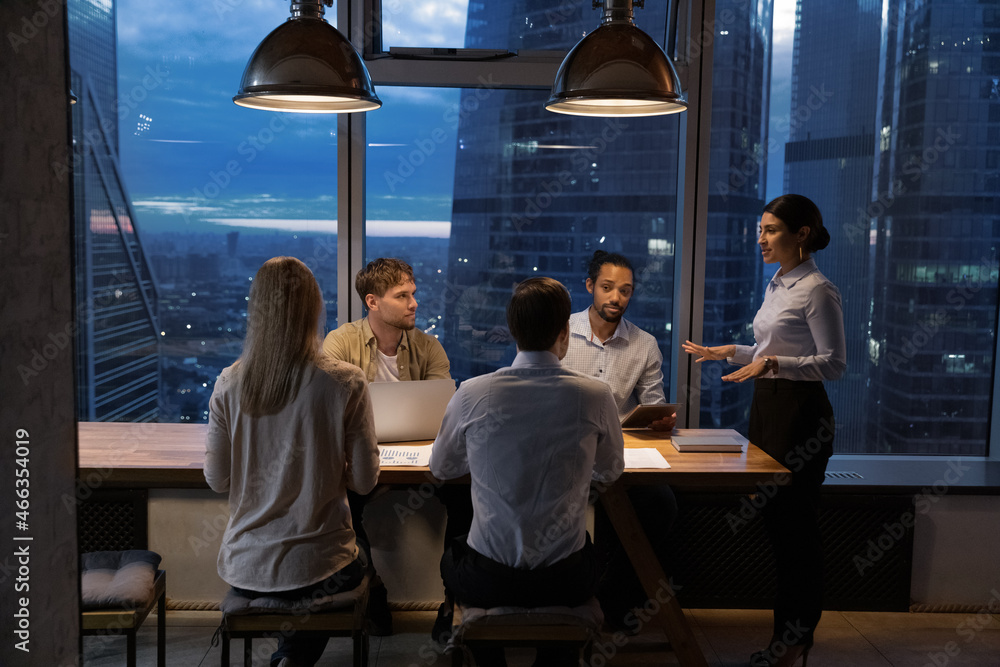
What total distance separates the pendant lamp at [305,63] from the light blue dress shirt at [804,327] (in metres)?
1.61

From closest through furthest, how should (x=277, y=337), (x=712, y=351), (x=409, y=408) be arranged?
(x=277, y=337) < (x=409, y=408) < (x=712, y=351)

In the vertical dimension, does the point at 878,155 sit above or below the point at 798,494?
above

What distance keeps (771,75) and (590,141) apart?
34.0 inches

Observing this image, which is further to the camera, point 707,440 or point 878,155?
point 878,155

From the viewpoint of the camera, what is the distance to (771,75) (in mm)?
3592

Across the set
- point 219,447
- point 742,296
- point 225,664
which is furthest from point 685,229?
point 225,664

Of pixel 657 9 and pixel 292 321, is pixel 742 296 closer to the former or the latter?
pixel 657 9

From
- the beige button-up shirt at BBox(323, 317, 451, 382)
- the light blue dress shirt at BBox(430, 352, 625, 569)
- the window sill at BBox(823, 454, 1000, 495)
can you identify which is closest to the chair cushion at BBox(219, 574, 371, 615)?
the light blue dress shirt at BBox(430, 352, 625, 569)

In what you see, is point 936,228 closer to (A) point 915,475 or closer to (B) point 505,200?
(A) point 915,475

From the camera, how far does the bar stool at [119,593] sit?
77.4 inches

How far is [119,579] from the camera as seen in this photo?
6.79 feet

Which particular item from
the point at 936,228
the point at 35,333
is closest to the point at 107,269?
the point at 35,333

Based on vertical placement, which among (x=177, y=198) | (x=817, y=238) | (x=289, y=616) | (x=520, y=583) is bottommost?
(x=289, y=616)

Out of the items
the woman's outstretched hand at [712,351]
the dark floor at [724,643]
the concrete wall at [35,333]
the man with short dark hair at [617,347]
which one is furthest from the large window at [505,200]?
the concrete wall at [35,333]
